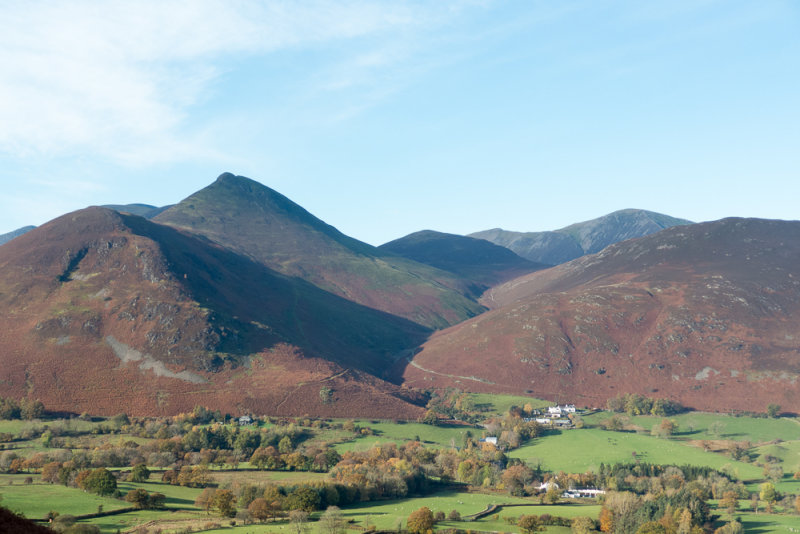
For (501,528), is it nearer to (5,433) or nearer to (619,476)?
(619,476)

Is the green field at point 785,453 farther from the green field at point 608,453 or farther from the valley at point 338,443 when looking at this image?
the green field at point 608,453

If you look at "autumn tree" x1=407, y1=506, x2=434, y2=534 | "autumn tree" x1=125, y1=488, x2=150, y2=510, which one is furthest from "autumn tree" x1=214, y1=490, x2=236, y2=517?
"autumn tree" x1=407, y1=506, x2=434, y2=534

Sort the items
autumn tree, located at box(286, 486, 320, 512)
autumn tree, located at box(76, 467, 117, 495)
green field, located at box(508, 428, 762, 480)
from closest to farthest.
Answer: autumn tree, located at box(76, 467, 117, 495) < autumn tree, located at box(286, 486, 320, 512) < green field, located at box(508, 428, 762, 480)

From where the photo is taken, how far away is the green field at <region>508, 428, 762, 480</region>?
125 meters

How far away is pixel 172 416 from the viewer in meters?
155

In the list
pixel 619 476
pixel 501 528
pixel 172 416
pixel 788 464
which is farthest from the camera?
pixel 172 416

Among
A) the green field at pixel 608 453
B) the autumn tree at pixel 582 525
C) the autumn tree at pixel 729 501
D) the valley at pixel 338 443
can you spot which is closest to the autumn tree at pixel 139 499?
the valley at pixel 338 443

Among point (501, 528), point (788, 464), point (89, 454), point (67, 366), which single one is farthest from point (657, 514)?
point (67, 366)

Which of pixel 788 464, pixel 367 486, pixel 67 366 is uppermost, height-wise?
pixel 67 366

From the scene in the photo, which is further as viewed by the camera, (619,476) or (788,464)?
(788,464)

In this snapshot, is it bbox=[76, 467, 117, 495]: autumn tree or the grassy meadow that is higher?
bbox=[76, 467, 117, 495]: autumn tree

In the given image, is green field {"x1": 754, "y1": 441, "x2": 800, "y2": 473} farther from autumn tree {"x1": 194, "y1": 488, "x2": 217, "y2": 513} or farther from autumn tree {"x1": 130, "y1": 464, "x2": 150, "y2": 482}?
autumn tree {"x1": 130, "y1": 464, "x2": 150, "y2": 482}

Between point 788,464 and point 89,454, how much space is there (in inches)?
5296

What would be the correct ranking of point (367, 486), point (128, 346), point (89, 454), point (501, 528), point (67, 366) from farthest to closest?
point (128, 346) → point (67, 366) → point (89, 454) → point (367, 486) → point (501, 528)
